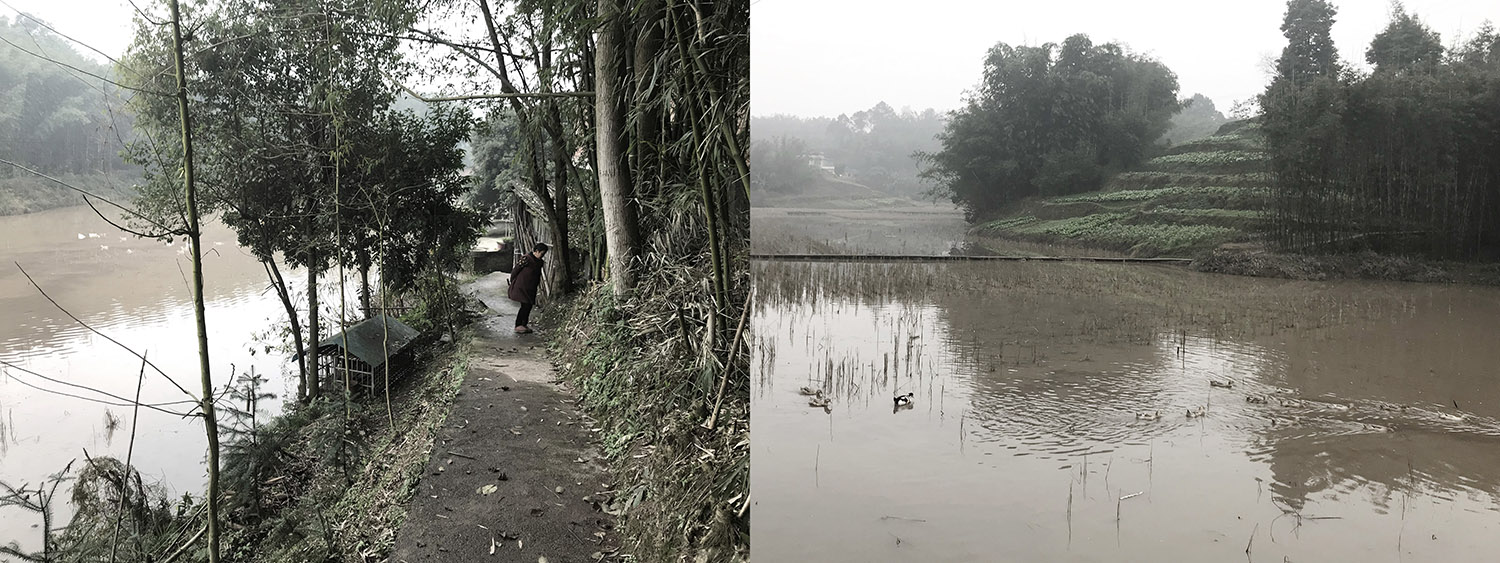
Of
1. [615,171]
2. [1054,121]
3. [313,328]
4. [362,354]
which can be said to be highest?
[1054,121]

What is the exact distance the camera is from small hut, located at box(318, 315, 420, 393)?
4.46 meters

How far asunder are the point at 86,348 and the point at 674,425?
243 cm

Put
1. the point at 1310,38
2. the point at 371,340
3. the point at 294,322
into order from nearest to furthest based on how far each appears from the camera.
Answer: the point at 1310,38, the point at 294,322, the point at 371,340

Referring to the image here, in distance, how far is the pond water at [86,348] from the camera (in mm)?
2832

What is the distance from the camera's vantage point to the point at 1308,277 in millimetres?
4340

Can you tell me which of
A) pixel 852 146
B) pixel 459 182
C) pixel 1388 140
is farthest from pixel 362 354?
pixel 1388 140

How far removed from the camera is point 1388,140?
3.58 meters

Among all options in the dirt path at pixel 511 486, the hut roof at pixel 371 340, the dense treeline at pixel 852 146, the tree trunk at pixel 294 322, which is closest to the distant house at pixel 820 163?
the dense treeline at pixel 852 146

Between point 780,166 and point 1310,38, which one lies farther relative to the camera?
point 1310,38

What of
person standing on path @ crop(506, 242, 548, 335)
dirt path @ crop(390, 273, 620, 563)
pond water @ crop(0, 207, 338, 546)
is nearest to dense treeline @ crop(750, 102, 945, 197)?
dirt path @ crop(390, 273, 620, 563)

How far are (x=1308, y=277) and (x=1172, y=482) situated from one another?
2541 mm

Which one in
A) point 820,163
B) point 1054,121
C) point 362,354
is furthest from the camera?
point 362,354

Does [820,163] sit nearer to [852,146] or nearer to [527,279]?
[852,146]

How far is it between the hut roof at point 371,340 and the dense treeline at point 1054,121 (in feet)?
10.6
